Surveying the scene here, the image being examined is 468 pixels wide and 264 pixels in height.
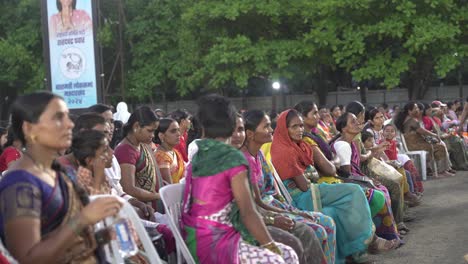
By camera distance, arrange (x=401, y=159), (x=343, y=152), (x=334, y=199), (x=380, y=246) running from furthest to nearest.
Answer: (x=401, y=159) → (x=343, y=152) → (x=380, y=246) → (x=334, y=199)

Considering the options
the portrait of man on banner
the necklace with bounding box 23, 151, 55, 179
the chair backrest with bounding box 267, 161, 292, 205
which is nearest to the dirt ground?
the chair backrest with bounding box 267, 161, 292, 205

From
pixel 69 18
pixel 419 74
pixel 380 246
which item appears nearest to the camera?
pixel 380 246

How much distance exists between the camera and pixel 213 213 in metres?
3.68

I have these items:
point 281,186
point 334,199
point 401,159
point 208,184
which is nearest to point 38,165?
point 208,184

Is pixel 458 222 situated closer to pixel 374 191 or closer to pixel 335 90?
pixel 374 191

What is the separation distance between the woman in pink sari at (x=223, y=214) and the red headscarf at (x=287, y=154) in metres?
1.85

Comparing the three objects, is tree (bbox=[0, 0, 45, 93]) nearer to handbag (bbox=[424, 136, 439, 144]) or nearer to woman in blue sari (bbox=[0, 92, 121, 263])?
handbag (bbox=[424, 136, 439, 144])

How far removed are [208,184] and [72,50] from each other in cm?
1138

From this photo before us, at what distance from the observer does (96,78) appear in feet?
46.3

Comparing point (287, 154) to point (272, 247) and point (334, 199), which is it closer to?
point (334, 199)

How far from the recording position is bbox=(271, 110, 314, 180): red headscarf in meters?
5.60

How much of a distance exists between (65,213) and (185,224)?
114 cm

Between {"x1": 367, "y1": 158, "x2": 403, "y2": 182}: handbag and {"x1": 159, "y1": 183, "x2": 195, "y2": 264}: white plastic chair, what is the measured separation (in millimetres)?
3800

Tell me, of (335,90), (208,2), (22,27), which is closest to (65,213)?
(208,2)
